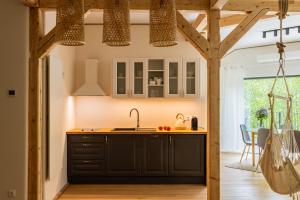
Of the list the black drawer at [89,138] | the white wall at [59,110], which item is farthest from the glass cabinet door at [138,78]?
the white wall at [59,110]

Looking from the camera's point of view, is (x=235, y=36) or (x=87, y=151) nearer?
(x=235, y=36)

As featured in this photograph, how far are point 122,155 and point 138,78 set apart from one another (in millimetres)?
1541

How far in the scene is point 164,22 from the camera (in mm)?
1962

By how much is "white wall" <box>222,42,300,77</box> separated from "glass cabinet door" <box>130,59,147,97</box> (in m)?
3.36

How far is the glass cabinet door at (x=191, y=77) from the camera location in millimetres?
5758

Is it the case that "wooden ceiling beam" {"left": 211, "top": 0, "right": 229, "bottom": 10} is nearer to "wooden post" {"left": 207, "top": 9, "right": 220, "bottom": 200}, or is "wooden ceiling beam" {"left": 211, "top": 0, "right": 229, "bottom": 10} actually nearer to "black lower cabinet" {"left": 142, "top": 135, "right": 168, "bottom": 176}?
"wooden post" {"left": 207, "top": 9, "right": 220, "bottom": 200}

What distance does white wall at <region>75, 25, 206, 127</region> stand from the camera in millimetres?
6027

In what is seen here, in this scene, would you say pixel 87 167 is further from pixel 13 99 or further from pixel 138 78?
A: pixel 13 99

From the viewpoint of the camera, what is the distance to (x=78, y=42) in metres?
1.98

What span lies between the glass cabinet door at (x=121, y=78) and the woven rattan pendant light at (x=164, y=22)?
3807 millimetres

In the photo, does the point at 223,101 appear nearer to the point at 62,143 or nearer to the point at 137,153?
the point at 137,153

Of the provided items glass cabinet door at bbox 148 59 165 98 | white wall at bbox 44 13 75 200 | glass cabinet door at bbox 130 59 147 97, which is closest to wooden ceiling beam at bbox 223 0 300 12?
glass cabinet door at bbox 148 59 165 98

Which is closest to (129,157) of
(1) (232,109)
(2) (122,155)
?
(2) (122,155)

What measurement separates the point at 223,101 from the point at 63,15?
6.91 metres
